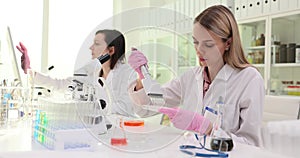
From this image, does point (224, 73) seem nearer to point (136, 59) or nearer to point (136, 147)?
point (136, 59)

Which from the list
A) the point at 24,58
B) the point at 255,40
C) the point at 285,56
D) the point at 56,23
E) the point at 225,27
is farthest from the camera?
the point at 56,23

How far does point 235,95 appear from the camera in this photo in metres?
1.37

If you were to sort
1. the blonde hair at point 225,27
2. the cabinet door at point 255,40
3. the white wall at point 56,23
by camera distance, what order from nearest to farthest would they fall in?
1. the blonde hair at point 225,27
2. the cabinet door at point 255,40
3. the white wall at point 56,23

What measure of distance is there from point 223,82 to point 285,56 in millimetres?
1434

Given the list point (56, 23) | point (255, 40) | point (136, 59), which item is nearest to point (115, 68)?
point (136, 59)

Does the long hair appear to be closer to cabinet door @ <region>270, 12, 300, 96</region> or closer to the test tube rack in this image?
the test tube rack

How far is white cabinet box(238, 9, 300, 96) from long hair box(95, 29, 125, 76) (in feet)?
6.54

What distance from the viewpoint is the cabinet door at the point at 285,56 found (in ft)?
8.48

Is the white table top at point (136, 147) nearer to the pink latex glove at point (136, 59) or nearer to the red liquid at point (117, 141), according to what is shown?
the red liquid at point (117, 141)

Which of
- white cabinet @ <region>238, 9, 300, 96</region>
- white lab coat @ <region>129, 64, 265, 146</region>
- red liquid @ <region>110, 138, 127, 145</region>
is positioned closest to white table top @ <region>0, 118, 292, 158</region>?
red liquid @ <region>110, 138, 127, 145</region>

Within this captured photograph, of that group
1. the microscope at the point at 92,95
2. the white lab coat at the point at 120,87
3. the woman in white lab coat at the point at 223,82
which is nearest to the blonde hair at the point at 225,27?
the woman in white lab coat at the point at 223,82

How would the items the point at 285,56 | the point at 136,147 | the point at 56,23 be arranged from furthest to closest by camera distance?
the point at 56,23
the point at 285,56
the point at 136,147

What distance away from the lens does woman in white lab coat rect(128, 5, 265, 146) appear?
46.0 inches

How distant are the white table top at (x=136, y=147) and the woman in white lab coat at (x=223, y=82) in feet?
0.33
